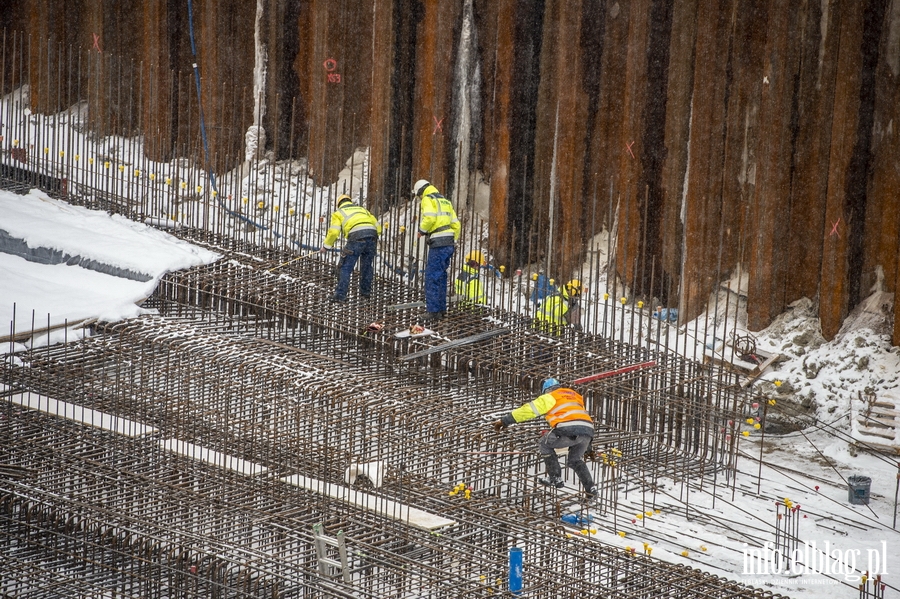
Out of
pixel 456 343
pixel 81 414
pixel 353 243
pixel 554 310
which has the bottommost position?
pixel 81 414

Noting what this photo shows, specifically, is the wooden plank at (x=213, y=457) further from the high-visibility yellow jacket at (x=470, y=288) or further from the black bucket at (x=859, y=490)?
the black bucket at (x=859, y=490)

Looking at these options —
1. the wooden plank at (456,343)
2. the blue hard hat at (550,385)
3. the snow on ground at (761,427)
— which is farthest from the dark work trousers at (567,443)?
the wooden plank at (456,343)

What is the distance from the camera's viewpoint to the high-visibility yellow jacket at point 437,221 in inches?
577

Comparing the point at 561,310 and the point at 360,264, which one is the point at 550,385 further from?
the point at 360,264

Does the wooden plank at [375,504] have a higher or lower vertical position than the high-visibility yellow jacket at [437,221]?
lower

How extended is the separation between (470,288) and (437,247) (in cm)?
112

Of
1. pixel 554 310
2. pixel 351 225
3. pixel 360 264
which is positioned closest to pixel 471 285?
pixel 554 310

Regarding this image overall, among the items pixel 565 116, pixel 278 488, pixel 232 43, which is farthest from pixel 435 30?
pixel 278 488

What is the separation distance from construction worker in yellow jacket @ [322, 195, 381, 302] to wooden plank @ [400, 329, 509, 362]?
1646mm

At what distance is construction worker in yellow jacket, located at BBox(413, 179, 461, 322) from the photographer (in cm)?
1461

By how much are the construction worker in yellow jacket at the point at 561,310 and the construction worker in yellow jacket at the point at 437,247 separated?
1108 mm

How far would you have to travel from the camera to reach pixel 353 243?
1506 cm

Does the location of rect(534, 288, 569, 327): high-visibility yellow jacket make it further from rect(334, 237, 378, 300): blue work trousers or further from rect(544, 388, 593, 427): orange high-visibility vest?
rect(544, 388, 593, 427): orange high-visibility vest

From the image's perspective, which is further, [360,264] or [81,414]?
[360,264]
